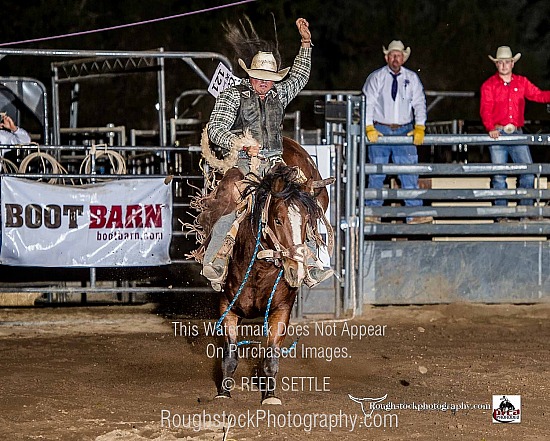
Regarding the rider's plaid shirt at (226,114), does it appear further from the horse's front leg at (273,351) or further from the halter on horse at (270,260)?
the horse's front leg at (273,351)

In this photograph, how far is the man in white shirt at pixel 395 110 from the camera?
9961 millimetres

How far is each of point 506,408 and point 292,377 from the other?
5.16 ft

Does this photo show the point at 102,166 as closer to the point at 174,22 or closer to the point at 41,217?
the point at 41,217

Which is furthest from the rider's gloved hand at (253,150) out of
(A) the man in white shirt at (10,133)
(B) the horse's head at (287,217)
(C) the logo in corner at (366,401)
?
(A) the man in white shirt at (10,133)

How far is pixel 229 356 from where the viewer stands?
6.07m

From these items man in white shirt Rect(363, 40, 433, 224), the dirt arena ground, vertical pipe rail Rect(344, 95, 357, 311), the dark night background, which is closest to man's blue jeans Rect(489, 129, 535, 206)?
man in white shirt Rect(363, 40, 433, 224)

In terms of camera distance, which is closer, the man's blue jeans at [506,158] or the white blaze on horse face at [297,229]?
the white blaze on horse face at [297,229]

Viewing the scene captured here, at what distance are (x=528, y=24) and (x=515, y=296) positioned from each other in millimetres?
9940

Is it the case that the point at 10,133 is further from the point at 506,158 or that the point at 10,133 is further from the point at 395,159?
the point at 506,158

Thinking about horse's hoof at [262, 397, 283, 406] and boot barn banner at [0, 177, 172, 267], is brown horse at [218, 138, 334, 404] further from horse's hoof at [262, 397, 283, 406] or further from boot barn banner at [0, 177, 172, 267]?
boot barn banner at [0, 177, 172, 267]

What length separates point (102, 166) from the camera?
39.8 ft

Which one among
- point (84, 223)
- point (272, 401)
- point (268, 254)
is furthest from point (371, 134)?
point (272, 401)

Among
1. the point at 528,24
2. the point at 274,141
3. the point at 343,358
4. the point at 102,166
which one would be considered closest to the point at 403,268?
the point at 343,358

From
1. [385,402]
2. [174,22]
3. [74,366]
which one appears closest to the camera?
[385,402]
